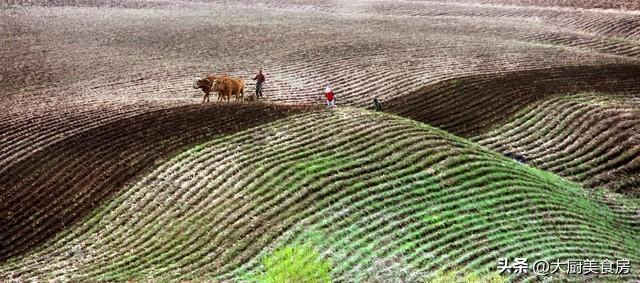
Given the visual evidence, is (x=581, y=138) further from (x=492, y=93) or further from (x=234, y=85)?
(x=234, y=85)

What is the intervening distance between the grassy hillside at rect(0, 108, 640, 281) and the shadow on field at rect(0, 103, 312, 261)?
832 millimetres

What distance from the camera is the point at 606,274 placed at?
1706 centimetres

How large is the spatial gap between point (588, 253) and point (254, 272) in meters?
8.38

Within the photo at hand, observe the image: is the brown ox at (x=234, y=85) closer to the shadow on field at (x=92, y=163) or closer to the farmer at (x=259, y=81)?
the farmer at (x=259, y=81)

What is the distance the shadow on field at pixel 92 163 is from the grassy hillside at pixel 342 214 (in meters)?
0.83

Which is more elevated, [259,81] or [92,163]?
[259,81]

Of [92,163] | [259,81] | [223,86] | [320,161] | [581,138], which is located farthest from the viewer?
[259,81]

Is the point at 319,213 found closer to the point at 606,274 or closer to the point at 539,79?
the point at 606,274

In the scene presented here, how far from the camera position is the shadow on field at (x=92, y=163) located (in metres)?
20.5

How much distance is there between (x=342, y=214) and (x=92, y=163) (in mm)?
9544

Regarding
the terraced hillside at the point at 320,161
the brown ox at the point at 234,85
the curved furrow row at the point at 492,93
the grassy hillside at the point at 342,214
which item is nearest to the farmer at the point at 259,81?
the brown ox at the point at 234,85

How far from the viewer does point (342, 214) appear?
18953 millimetres

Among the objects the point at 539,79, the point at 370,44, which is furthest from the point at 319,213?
the point at 370,44

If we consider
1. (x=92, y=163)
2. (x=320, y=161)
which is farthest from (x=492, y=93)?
(x=92, y=163)
